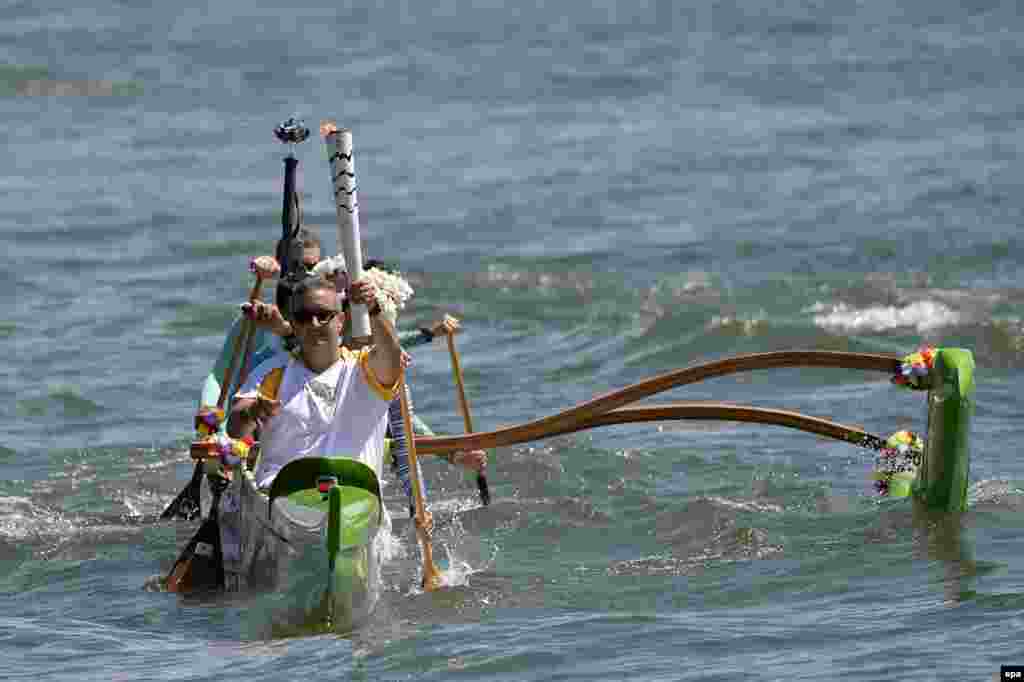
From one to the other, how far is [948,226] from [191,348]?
8.58 meters

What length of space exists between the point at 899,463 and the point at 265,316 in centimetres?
400

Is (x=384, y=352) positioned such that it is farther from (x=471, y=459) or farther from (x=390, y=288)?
(x=471, y=459)

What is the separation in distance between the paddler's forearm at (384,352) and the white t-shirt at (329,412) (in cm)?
4

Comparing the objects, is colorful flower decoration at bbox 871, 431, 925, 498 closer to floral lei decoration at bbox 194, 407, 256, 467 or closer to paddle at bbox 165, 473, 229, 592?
paddle at bbox 165, 473, 229, 592

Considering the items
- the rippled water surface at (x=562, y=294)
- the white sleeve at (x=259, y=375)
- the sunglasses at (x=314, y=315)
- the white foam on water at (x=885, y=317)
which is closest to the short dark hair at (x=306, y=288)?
the sunglasses at (x=314, y=315)

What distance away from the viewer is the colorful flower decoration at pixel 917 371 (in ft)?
32.9

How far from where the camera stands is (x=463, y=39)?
3312cm

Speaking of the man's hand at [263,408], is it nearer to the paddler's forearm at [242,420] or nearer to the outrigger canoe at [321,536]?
the paddler's forearm at [242,420]

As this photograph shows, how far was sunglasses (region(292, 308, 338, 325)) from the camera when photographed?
27.7 ft

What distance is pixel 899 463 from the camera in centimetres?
1059

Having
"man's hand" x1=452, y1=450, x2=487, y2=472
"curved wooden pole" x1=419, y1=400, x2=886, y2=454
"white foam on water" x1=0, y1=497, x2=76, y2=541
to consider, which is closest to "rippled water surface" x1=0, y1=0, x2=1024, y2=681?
"white foam on water" x1=0, y1=497, x2=76, y2=541

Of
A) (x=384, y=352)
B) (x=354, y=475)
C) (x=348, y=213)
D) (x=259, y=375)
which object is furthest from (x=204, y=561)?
(x=348, y=213)

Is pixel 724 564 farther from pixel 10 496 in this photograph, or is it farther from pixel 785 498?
pixel 10 496

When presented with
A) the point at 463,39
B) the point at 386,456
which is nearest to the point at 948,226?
the point at 386,456
